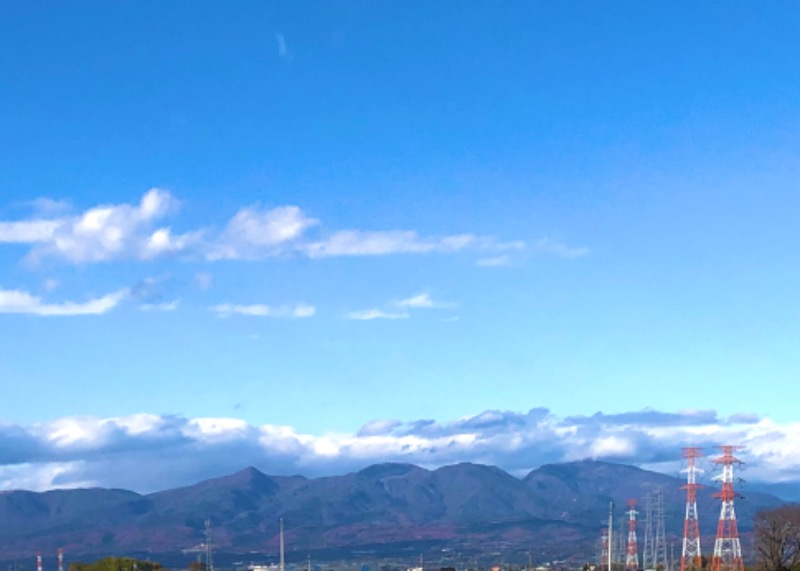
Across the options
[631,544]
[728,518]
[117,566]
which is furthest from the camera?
[117,566]

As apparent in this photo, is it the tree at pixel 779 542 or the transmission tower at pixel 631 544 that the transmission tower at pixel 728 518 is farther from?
the transmission tower at pixel 631 544

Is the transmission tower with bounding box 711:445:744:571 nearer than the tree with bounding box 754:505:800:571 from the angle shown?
Yes

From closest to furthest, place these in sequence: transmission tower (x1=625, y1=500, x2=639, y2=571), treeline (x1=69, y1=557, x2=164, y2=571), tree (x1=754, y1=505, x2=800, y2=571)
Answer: tree (x1=754, y1=505, x2=800, y2=571) → treeline (x1=69, y1=557, x2=164, y2=571) → transmission tower (x1=625, y1=500, x2=639, y2=571)

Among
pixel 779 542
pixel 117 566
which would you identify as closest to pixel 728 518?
pixel 779 542

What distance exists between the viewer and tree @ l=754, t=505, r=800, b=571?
117 metres

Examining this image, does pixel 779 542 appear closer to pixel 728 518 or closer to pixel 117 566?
pixel 728 518

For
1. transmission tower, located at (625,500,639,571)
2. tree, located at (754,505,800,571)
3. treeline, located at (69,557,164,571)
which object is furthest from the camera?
transmission tower, located at (625,500,639,571)

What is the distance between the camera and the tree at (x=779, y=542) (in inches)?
4597

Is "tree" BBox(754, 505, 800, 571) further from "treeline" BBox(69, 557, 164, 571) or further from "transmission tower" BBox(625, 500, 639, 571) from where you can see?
"treeline" BBox(69, 557, 164, 571)

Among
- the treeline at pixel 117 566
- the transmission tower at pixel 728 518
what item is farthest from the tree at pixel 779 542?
the treeline at pixel 117 566

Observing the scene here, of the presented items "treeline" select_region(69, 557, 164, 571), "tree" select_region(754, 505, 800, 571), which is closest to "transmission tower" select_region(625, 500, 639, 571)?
"tree" select_region(754, 505, 800, 571)

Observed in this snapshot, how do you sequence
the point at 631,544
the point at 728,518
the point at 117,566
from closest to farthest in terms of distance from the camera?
the point at 728,518 → the point at 631,544 → the point at 117,566

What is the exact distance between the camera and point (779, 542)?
11894cm

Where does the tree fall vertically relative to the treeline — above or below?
above
